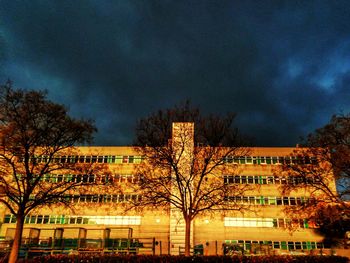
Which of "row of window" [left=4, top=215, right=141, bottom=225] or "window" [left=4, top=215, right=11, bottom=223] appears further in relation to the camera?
"window" [left=4, top=215, right=11, bottom=223]

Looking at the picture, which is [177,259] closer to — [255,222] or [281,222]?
[255,222]

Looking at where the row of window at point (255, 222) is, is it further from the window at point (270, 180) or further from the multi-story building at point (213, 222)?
the window at point (270, 180)

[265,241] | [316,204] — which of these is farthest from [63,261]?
[265,241]

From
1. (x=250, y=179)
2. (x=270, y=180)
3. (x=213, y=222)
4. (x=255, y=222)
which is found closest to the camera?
(x=213, y=222)

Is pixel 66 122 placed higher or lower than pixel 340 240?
higher

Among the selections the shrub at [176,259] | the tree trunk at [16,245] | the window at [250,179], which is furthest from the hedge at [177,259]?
the window at [250,179]

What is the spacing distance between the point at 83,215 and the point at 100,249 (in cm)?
2429

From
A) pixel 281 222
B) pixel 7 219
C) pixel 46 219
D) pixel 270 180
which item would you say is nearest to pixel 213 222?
pixel 281 222

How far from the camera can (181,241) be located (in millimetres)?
47156

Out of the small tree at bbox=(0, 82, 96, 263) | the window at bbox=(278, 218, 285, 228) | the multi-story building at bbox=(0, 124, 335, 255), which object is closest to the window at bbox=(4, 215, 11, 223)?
the multi-story building at bbox=(0, 124, 335, 255)

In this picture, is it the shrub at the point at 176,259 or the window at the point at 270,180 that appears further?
the window at the point at 270,180

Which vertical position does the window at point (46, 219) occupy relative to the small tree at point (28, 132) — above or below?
below

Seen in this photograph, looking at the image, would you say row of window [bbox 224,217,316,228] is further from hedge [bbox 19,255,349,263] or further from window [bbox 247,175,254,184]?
hedge [bbox 19,255,349,263]

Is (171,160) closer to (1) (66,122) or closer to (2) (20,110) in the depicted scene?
(1) (66,122)
